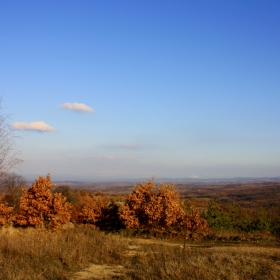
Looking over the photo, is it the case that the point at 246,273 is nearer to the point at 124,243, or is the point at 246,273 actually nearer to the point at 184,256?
the point at 184,256

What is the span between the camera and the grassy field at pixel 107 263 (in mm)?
9039

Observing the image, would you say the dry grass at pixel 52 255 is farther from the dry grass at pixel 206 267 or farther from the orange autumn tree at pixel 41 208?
the orange autumn tree at pixel 41 208

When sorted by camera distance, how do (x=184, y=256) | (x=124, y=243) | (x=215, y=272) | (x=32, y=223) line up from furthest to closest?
1. (x=32, y=223)
2. (x=124, y=243)
3. (x=184, y=256)
4. (x=215, y=272)

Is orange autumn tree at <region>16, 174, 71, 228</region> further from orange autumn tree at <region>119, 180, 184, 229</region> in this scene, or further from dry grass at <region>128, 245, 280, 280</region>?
dry grass at <region>128, 245, 280, 280</region>

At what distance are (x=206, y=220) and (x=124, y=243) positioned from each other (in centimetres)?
879

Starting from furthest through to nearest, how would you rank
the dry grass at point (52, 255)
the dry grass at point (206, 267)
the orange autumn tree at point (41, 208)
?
the orange autumn tree at point (41, 208), the dry grass at point (52, 255), the dry grass at point (206, 267)

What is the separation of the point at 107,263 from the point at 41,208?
8653mm

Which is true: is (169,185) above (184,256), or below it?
above

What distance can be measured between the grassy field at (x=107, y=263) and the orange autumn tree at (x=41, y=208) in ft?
19.5

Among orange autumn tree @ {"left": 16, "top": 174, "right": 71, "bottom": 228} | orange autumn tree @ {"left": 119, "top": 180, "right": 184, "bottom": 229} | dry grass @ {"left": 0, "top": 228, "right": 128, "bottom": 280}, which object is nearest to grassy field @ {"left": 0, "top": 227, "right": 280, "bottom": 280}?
dry grass @ {"left": 0, "top": 228, "right": 128, "bottom": 280}

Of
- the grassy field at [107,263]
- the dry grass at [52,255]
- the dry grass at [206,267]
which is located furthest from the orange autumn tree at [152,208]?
the dry grass at [206,267]

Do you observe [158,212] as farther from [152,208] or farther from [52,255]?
[52,255]

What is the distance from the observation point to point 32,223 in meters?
18.3

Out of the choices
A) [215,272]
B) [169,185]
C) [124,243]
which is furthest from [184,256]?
[169,185]
